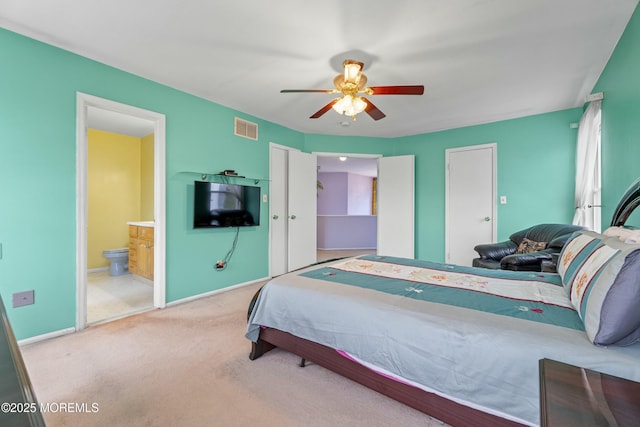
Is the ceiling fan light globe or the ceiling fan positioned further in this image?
the ceiling fan light globe

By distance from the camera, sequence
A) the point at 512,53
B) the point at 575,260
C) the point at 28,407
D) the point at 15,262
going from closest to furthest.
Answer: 1. the point at 28,407
2. the point at 575,260
3. the point at 15,262
4. the point at 512,53

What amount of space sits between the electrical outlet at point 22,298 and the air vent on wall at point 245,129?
8.56 ft

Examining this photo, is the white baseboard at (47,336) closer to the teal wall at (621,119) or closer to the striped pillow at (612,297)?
the striped pillow at (612,297)

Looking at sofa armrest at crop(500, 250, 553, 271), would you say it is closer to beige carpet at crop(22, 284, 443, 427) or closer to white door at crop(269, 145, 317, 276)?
beige carpet at crop(22, 284, 443, 427)

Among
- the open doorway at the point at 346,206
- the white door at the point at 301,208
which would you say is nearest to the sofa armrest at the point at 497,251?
the white door at the point at 301,208

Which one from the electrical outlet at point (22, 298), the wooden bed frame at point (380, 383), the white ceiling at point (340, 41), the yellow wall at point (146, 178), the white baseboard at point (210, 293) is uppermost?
the white ceiling at point (340, 41)

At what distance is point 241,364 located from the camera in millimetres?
1997

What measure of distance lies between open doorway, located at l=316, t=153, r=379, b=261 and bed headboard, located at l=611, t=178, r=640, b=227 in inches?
168

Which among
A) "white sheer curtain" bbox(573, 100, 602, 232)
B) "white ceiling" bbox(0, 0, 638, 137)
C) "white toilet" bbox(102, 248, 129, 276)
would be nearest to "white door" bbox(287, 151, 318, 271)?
"white ceiling" bbox(0, 0, 638, 137)

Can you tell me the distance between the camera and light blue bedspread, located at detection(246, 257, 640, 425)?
3.61ft

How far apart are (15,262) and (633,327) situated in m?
3.68

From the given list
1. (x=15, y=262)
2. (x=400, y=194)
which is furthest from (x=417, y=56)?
(x=15, y=262)

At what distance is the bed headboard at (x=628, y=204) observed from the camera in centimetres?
183

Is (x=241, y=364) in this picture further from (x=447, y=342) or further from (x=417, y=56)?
(x=417, y=56)
